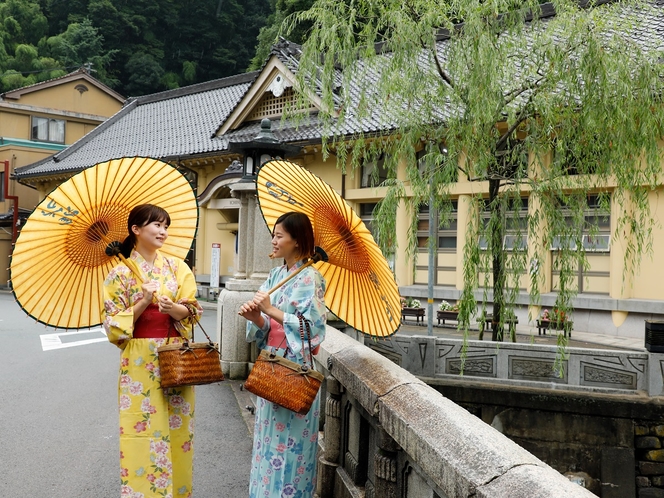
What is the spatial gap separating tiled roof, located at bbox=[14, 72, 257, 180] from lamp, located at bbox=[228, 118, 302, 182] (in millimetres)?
15104

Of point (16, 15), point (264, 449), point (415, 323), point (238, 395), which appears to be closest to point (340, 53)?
point (238, 395)

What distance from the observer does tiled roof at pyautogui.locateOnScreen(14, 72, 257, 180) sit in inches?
976

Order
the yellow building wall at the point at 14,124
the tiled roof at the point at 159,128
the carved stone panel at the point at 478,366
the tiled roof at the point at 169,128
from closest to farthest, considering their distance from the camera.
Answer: the carved stone panel at the point at 478,366 < the tiled roof at the point at 169,128 < the tiled roof at the point at 159,128 < the yellow building wall at the point at 14,124

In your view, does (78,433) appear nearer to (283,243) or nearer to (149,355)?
(149,355)

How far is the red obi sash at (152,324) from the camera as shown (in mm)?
3340

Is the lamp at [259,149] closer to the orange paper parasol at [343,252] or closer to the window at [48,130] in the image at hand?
the orange paper parasol at [343,252]

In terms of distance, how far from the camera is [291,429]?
3.09 meters

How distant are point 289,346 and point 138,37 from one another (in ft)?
147

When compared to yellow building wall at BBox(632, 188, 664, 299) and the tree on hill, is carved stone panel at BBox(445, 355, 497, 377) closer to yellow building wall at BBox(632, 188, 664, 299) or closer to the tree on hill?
yellow building wall at BBox(632, 188, 664, 299)

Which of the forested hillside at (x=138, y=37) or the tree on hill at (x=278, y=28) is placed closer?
the tree on hill at (x=278, y=28)

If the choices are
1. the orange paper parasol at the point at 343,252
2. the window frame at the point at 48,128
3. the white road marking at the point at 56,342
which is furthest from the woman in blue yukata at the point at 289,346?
the window frame at the point at 48,128

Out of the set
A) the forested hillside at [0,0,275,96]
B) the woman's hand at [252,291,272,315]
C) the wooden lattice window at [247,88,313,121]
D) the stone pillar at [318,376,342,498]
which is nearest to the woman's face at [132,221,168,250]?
the woman's hand at [252,291,272,315]

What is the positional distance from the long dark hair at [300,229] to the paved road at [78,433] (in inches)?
81.0

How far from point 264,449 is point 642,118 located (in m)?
5.77
